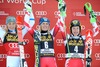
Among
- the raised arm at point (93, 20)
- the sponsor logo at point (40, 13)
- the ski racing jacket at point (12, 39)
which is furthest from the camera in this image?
the sponsor logo at point (40, 13)

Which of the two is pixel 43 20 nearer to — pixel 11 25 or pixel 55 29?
pixel 55 29

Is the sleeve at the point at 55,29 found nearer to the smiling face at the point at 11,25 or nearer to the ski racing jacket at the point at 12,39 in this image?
the ski racing jacket at the point at 12,39

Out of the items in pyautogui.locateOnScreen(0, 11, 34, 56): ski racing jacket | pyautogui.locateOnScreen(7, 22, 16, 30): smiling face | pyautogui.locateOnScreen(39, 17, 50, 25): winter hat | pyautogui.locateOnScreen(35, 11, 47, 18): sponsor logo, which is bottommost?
pyautogui.locateOnScreen(0, 11, 34, 56): ski racing jacket

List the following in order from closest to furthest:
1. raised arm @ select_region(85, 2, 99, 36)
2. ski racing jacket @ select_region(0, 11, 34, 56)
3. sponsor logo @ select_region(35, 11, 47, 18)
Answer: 1. ski racing jacket @ select_region(0, 11, 34, 56)
2. raised arm @ select_region(85, 2, 99, 36)
3. sponsor logo @ select_region(35, 11, 47, 18)

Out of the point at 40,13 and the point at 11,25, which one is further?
the point at 40,13

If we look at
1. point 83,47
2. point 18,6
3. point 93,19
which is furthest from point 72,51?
point 18,6

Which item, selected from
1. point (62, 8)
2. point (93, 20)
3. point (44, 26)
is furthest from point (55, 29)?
point (93, 20)

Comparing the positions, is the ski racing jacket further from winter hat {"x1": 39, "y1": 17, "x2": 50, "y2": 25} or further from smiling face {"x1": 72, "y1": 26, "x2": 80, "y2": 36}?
smiling face {"x1": 72, "y1": 26, "x2": 80, "y2": 36}

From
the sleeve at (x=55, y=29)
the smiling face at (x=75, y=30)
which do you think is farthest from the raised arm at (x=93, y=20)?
the sleeve at (x=55, y=29)

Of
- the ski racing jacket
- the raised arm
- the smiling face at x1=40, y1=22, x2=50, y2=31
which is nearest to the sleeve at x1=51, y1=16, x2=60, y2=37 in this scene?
the smiling face at x1=40, y1=22, x2=50, y2=31

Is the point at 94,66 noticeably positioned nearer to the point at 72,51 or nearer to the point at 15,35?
the point at 72,51

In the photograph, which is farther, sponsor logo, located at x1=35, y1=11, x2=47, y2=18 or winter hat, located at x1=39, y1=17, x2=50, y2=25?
sponsor logo, located at x1=35, y1=11, x2=47, y2=18

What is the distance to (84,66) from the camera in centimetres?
270

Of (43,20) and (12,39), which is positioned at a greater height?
(43,20)
